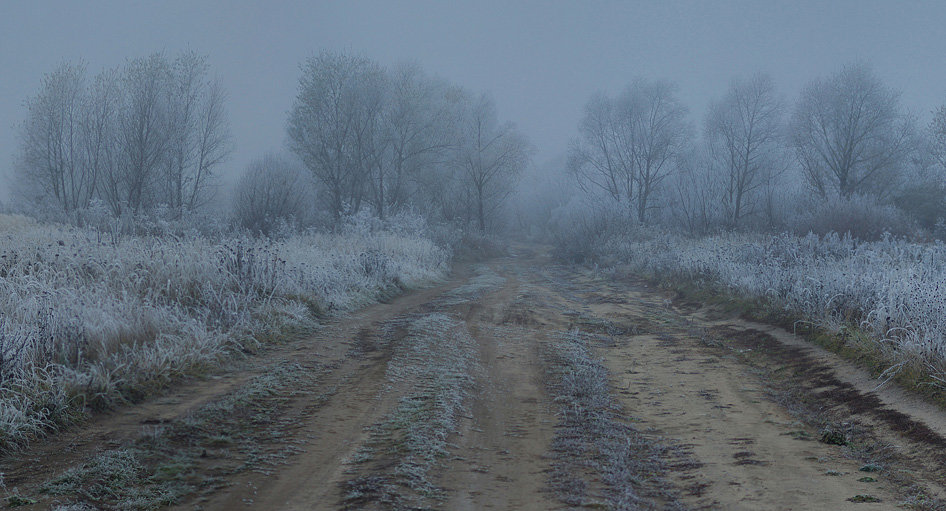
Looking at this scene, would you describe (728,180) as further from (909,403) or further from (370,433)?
(370,433)

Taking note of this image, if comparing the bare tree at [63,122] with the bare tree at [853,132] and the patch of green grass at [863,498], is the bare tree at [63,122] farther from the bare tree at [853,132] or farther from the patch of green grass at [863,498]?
the bare tree at [853,132]

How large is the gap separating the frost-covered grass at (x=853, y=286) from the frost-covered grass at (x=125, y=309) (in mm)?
8078

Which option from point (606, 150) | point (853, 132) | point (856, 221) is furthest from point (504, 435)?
point (606, 150)

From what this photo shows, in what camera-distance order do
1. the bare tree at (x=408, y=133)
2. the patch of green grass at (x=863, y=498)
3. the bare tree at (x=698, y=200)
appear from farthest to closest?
the bare tree at (x=408, y=133), the bare tree at (x=698, y=200), the patch of green grass at (x=863, y=498)

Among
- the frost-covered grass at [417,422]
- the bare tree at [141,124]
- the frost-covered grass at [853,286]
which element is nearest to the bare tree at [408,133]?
the bare tree at [141,124]

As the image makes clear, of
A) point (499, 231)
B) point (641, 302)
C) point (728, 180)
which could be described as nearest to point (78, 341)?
point (641, 302)

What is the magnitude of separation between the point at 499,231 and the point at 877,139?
86.5 ft

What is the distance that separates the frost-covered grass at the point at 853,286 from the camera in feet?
20.9

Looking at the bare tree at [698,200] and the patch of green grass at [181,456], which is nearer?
the patch of green grass at [181,456]

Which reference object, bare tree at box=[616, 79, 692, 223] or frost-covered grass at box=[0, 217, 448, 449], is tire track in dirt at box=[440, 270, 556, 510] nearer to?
frost-covered grass at box=[0, 217, 448, 449]

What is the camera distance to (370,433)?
5.03 metres

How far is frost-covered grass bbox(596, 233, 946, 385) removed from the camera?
20.9 ft

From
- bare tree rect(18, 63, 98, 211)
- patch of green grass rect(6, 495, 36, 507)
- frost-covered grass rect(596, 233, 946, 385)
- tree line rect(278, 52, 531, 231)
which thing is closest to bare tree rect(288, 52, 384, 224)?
tree line rect(278, 52, 531, 231)

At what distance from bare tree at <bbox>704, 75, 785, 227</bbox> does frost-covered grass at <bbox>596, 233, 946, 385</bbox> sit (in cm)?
1509
